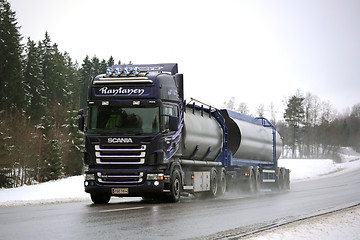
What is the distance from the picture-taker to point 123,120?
17125mm

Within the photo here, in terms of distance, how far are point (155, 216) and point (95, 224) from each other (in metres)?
2.29

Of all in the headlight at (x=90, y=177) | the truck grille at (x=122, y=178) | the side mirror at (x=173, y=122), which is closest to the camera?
the truck grille at (x=122, y=178)

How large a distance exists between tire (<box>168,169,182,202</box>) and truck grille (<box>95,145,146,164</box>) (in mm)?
1415

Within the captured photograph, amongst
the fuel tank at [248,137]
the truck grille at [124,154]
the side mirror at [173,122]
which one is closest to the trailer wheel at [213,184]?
the fuel tank at [248,137]

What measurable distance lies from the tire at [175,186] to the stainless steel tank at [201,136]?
1.30 m

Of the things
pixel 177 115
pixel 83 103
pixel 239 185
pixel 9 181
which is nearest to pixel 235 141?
pixel 239 185

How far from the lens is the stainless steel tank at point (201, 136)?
64.4ft

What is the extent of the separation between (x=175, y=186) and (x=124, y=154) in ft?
7.58

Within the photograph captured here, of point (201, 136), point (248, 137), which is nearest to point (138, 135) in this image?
point (201, 136)

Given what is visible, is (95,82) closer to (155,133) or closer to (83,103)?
(155,133)

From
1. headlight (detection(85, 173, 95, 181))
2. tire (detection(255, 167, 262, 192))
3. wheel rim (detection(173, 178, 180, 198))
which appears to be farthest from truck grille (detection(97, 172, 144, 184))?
tire (detection(255, 167, 262, 192))

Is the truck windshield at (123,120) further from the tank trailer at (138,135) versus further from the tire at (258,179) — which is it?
the tire at (258,179)

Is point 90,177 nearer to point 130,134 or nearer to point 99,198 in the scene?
point 99,198

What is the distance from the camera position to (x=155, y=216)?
509 inches
